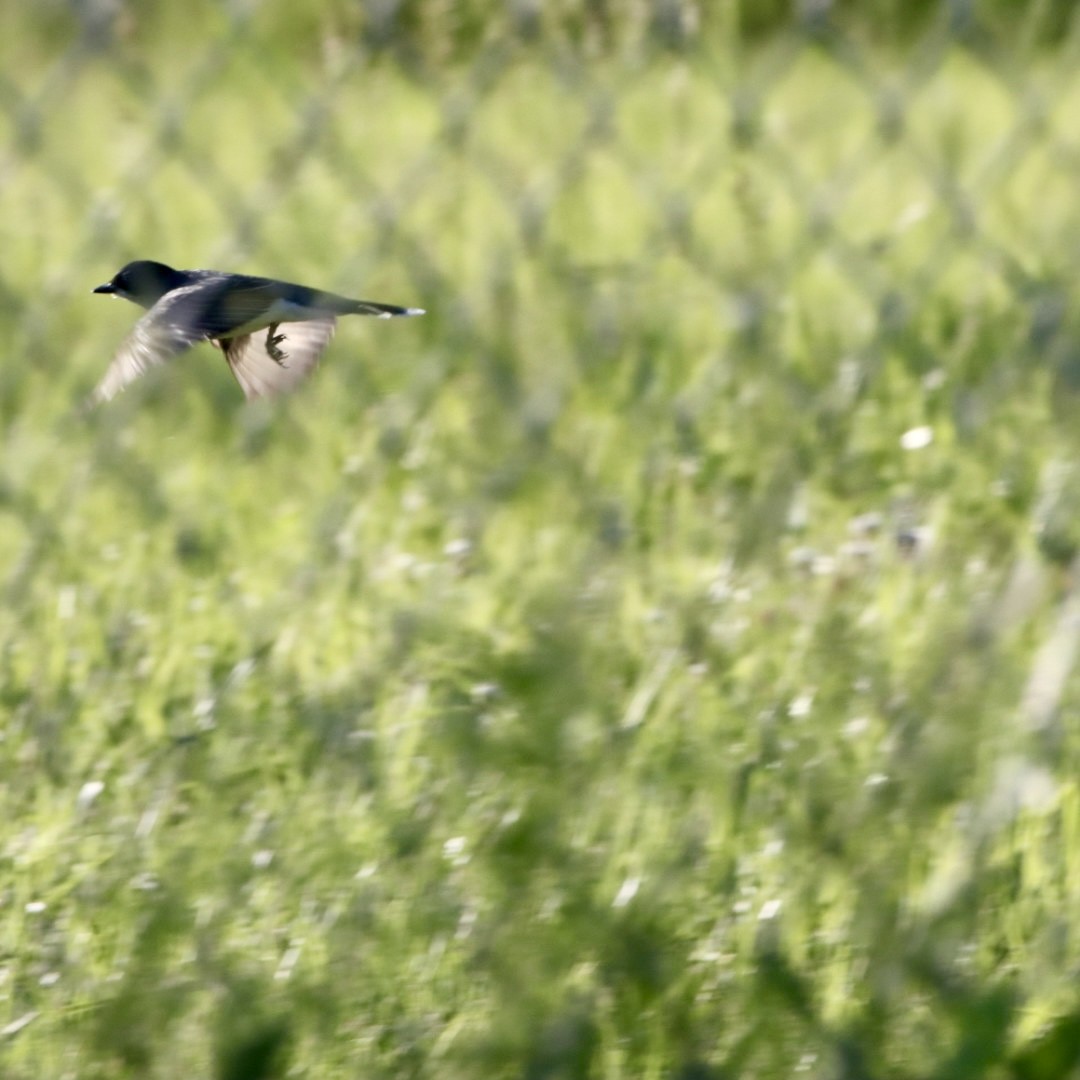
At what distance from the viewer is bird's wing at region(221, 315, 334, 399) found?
160cm

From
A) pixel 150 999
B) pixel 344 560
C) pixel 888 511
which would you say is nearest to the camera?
pixel 150 999

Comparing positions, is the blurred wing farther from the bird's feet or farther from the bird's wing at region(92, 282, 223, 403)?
the bird's feet

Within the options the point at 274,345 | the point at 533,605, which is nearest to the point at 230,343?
the point at 274,345

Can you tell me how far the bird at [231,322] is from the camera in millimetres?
1469

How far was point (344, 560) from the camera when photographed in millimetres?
2455

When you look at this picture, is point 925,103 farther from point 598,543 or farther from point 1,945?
point 1,945

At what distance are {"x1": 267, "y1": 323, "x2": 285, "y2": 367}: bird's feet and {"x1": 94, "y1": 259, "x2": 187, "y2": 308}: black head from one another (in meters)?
0.09

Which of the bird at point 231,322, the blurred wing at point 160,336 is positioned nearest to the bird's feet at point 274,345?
the bird at point 231,322

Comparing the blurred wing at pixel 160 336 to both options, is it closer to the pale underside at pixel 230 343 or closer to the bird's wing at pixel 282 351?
the pale underside at pixel 230 343

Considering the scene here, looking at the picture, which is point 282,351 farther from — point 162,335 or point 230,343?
point 162,335

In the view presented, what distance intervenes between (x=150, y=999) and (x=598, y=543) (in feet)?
1.82

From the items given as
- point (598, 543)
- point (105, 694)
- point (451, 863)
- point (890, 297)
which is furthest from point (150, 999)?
point (890, 297)

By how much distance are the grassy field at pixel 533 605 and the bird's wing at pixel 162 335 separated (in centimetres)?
8

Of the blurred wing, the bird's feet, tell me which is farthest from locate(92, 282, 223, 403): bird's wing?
the bird's feet
